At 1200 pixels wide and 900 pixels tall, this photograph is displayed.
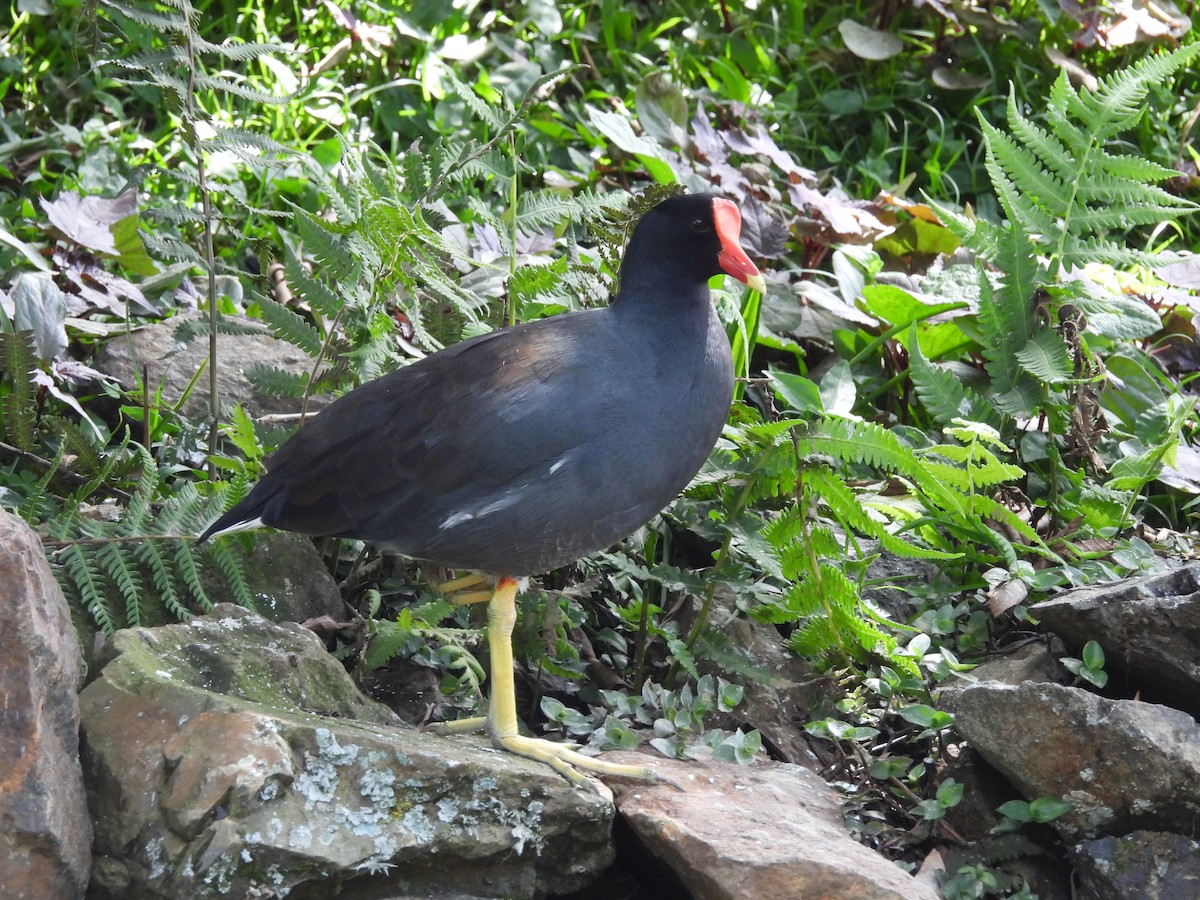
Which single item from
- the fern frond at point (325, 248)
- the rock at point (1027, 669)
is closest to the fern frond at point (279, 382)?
the fern frond at point (325, 248)

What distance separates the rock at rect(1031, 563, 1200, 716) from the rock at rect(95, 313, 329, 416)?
2.51 meters

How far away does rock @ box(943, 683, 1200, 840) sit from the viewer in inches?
117

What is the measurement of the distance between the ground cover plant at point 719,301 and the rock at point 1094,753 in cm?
9

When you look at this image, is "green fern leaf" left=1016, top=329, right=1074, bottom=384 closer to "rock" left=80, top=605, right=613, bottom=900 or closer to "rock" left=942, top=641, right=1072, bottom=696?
"rock" left=942, top=641, right=1072, bottom=696

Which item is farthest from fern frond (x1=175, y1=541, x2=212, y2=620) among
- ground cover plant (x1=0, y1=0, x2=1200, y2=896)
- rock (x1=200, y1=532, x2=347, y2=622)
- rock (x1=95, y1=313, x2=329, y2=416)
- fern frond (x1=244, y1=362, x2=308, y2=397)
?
rock (x1=95, y1=313, x2=329, y2=416)

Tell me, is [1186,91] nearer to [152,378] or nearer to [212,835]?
[152,378]

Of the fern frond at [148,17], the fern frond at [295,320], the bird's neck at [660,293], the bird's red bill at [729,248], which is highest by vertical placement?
the fern frond at [148,17]

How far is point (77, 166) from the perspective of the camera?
600 cm

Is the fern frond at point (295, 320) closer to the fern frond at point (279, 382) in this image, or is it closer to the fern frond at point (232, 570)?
the fern frond at point (279, 382)

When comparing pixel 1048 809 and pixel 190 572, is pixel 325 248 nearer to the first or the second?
pixel 190 572

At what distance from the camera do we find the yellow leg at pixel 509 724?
10.5 feet

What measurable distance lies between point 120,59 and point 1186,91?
508cm

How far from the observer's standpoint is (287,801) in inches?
108

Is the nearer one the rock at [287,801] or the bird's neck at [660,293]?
the rock at [287,801]
